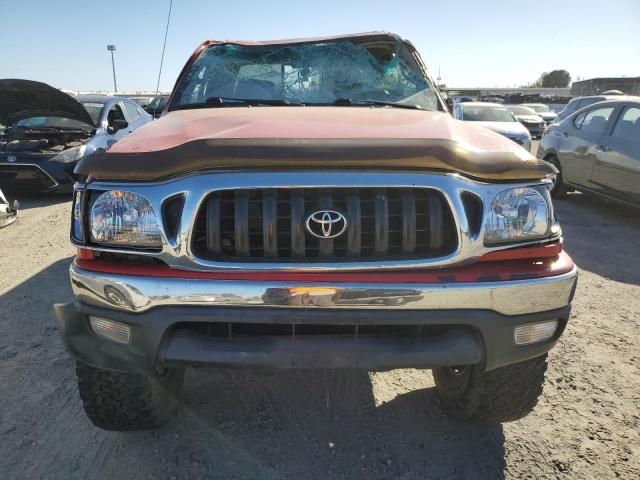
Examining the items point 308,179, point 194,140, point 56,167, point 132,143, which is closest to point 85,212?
point 132,143

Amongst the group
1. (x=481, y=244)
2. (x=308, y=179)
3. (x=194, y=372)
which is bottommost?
(x=194, y=372)

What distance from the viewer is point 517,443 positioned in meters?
2.33

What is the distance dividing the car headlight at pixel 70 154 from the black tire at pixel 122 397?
668 cm

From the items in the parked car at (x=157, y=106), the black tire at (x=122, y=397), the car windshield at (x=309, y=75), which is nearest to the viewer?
the black tire at (x=122, y=397)

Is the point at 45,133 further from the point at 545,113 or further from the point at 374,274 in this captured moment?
the point at 545,113

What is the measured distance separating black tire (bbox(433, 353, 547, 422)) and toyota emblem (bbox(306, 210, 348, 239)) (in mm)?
892

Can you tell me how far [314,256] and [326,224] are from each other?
5.7 inches

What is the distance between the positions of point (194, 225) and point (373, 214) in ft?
2.19

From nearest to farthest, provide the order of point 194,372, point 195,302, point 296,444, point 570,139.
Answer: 1. point 195,302
2. point 296,444
3. point 194,372
4. point 570,139

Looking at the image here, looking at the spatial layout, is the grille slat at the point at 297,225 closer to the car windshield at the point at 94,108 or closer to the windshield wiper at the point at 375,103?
the windshield wiper at the point at 375,103

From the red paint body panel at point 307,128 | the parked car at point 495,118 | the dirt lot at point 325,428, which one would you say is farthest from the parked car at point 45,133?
the parked car at point 495,118

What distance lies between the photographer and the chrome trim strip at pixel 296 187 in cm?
171

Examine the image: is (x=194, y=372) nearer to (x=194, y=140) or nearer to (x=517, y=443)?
(x=194, y=140)

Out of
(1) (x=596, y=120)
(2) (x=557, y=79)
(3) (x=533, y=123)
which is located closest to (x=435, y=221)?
(1) (x=596, y=120)
